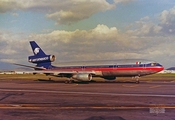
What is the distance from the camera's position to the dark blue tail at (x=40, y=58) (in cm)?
5112

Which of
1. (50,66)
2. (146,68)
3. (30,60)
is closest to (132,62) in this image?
(146,68)

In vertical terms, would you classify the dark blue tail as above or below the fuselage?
above

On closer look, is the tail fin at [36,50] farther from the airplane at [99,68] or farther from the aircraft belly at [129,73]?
the aircraft belly at [129,73]

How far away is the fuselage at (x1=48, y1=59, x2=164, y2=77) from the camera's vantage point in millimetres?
40125

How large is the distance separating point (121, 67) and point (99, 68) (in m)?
4.03

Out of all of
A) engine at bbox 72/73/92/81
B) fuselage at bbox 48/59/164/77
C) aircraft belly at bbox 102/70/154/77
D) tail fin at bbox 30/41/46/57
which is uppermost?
tail fin at bbox 30/41/46/57

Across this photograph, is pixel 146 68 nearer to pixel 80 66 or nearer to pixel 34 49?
pixel 80 66

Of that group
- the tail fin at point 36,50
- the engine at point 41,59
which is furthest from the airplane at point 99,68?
the tail fin at point 36,50

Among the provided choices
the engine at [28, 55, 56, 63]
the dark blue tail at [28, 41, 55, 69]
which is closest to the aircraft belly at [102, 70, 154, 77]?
the engine at [28, 55, 56, 63]

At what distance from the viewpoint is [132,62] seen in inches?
1617

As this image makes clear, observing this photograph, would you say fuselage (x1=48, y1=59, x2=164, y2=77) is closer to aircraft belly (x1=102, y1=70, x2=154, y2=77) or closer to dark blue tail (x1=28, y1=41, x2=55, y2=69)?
aircraft belly (x1=102, y1=70, x2=154, y2=77)

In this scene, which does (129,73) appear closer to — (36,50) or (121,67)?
(121,67)

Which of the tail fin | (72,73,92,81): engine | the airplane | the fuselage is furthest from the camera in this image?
the tail fin

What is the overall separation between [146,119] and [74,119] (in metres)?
2.96
